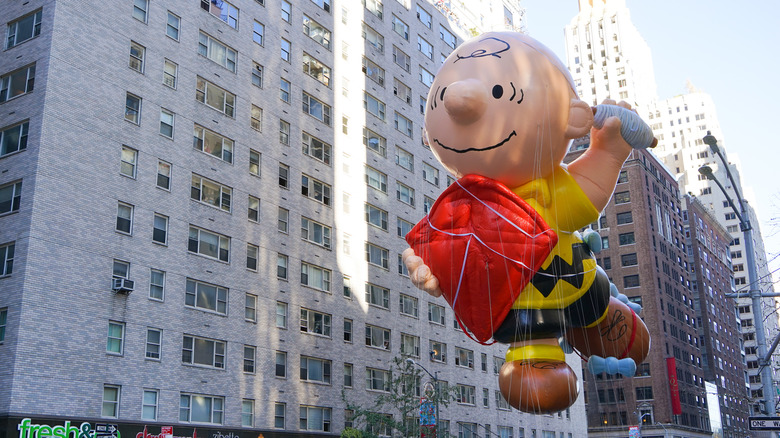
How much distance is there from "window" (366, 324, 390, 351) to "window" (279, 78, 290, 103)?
13792mm

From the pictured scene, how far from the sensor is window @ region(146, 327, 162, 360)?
3350cm

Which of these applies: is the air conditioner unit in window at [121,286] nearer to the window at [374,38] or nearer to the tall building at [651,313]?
the window at [374,38]

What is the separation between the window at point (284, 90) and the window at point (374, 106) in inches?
308

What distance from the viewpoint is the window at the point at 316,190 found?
44844mm

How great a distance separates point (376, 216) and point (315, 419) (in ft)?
46.3

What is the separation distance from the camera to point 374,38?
5459 centimetres

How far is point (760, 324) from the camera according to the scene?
1916 cm

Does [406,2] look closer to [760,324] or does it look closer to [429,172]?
[429,172]

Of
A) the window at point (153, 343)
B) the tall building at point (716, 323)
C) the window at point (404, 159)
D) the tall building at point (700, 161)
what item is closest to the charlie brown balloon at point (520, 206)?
the window at point (153, 343)

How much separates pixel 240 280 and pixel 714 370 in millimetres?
82947

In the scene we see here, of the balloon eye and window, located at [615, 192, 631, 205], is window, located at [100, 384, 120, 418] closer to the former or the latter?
the balloon eye

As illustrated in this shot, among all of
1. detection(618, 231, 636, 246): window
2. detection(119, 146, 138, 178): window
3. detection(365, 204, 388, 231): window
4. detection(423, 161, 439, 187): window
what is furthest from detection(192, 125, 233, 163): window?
detection(618, 231, 636, 246): window

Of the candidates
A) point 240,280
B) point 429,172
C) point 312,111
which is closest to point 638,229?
point 429,172

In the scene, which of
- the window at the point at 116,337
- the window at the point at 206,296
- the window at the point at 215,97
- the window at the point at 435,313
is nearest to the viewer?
the window at the point at 116,337
